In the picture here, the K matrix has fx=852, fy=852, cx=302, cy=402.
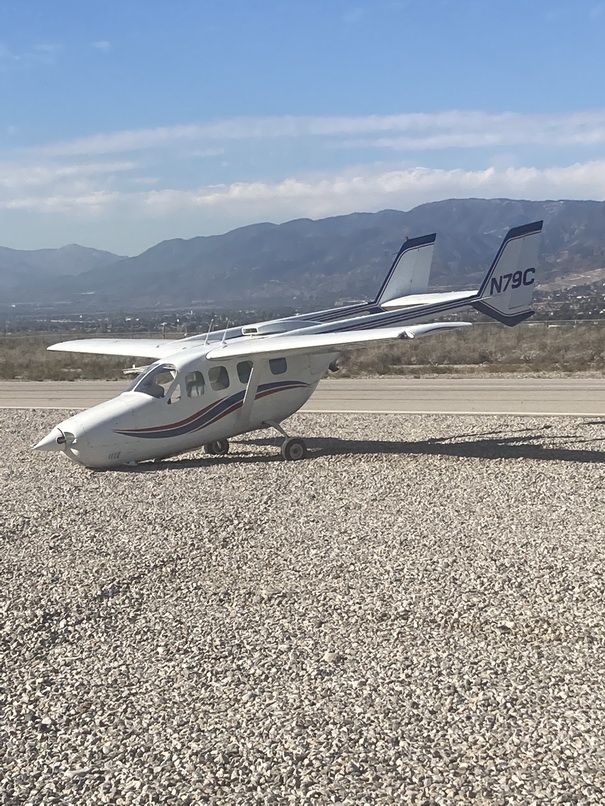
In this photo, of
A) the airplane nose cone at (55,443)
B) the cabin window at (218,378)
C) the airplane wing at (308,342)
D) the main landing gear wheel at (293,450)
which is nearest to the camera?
the airplane nose cone at (55,443)

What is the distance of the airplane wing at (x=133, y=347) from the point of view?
19.4m

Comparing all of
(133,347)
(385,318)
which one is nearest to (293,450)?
(385,318)

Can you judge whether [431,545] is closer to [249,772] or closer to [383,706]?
[383,706]

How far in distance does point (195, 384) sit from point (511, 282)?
8.32 metres

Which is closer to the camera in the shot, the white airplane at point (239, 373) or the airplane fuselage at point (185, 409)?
the airplane fuselage at point (185, 409)

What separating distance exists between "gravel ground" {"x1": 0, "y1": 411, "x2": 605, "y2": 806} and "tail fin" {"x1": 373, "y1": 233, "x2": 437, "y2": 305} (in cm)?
1150

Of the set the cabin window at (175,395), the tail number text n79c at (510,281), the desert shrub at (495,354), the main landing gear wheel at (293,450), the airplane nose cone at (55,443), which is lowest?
the desert shrub at (495,354)

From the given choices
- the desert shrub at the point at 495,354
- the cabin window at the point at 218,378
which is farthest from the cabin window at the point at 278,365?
the desert shrub at the point at 495,354

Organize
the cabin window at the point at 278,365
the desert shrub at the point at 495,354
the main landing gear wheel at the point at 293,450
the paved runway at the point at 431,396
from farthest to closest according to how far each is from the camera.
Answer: the desert shrub at the point at 495,354 < the paved runway at the point at 431,396 < the cabin window at the point at 278,365 < the main landing gear wheel at the point at 293,450

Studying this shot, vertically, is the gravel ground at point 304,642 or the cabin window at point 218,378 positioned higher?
the cabin window at point 218,378

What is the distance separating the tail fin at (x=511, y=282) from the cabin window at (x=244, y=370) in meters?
5.77

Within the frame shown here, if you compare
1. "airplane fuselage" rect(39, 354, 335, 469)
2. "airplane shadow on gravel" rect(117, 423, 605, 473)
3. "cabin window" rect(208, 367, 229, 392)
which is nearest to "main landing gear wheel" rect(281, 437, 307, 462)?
"airplane shadow on gravel" rect(117, 423, 605, 473)

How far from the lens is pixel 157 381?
16.7 meters

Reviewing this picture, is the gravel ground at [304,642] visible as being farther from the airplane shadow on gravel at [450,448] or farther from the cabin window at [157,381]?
the cabin window at [157,381]
